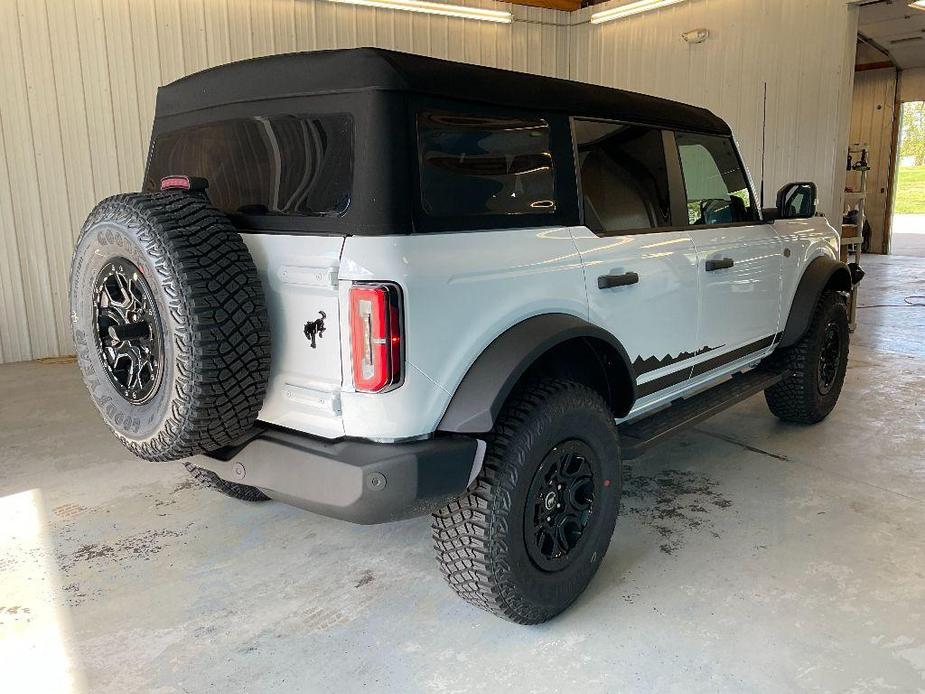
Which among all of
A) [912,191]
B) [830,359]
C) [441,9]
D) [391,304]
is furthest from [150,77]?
[912,191]

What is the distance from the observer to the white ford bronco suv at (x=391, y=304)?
1887 millimetres

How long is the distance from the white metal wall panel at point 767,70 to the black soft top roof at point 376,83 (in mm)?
5289

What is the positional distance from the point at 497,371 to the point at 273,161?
3.02 feet

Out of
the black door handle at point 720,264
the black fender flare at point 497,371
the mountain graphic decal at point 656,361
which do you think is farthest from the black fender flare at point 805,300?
the black fender flare at point 497,371

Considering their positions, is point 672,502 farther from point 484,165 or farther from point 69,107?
point 69,107

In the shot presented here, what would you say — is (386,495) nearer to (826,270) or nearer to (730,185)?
(730,185)

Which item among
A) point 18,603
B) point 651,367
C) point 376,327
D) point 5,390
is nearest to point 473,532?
point 376,327

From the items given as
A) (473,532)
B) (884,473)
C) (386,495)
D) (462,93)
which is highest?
(462,93)

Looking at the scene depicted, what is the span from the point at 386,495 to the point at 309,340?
1.54 ft

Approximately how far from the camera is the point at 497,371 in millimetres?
2006

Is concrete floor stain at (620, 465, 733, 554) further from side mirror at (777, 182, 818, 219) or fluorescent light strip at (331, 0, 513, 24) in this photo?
fluorescent light strip at (331, 0, 513, 24)

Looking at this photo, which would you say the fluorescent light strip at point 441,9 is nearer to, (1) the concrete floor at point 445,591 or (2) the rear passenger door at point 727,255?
(2) the rear passenger door at point 727,255

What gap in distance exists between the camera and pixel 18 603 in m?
2.46

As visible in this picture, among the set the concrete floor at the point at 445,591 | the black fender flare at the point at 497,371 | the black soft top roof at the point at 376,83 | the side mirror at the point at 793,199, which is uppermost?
the black soft top roof at the point at 376,83
